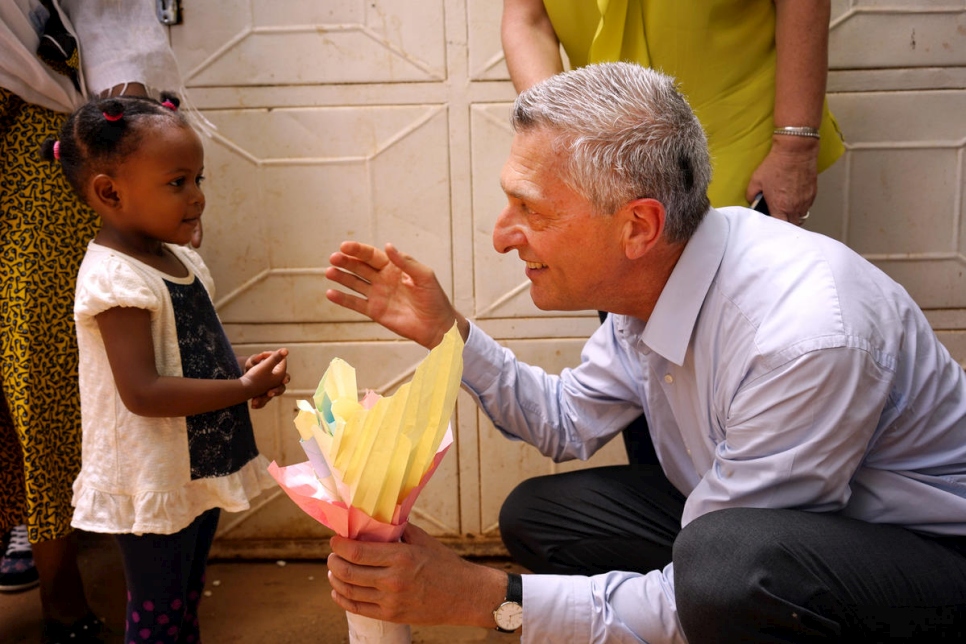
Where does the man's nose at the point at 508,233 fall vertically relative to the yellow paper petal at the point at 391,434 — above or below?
above

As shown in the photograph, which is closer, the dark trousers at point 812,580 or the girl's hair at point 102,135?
the dark trousers at point 812,580

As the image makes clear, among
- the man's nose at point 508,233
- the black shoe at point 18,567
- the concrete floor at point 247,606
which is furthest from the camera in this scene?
the black shoe at point 18,567

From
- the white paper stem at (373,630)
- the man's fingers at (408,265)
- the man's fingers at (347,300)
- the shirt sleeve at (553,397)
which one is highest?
the man's fingers at (408,265)

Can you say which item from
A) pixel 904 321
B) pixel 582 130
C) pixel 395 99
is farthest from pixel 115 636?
pixel 904 321

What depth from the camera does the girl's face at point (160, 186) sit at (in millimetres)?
1831

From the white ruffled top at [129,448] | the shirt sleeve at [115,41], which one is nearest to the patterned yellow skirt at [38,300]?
the shirt sleeve at [115,41]

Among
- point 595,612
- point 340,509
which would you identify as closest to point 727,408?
point 595,612

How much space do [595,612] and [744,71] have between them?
1273mm

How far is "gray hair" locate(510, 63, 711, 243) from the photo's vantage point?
150 cm

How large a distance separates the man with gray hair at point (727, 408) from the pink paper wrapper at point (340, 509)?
2cm

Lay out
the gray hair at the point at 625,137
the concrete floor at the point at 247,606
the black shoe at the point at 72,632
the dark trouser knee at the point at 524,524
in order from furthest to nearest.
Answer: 1. the concrete floor at the point at 247,606
2. the black shoe at the point at 72,632
3. the dark trouser knee at the point at 524,524
4. the gray hair at the point at 625,137

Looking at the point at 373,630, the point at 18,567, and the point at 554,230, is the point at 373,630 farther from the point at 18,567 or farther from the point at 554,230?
the point at 18,567

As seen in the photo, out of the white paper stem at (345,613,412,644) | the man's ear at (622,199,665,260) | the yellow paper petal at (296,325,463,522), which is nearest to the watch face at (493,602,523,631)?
the white paper stem at (345,613,412,644)

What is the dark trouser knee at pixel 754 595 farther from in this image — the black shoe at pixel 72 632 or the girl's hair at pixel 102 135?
the black shoe at pixel 72 632
